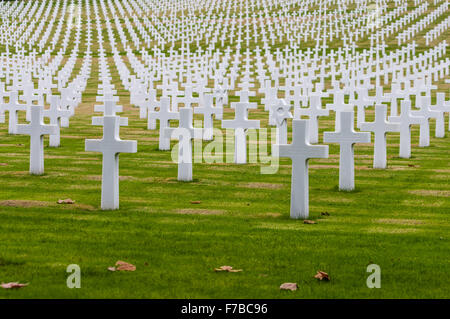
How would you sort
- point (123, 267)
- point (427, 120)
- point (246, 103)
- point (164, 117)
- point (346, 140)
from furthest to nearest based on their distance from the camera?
point (427, 120)
point (164, 117)
point (246, 103)
point (346, 140)
point (123, 267)

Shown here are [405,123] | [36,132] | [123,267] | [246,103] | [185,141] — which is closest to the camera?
[123,267]

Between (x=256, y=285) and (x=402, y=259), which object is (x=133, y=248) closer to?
(x=256, y=285)

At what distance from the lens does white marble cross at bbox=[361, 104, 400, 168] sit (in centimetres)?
1565

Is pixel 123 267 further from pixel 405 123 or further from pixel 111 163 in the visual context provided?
pixel 405 123

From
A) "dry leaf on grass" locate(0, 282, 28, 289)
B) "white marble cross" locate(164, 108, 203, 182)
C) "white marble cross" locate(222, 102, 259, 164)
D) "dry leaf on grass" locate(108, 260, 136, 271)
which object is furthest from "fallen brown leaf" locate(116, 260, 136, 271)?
"white marble cross" locate(222, 102, 259, 164)

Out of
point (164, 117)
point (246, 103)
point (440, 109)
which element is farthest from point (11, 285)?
point (440, 109)

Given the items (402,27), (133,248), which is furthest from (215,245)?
(402,27)

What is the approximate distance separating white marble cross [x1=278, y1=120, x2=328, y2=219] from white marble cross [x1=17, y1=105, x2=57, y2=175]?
477 cm

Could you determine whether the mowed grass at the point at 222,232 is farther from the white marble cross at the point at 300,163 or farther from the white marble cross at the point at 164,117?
the white marble cross at the point at 164,117

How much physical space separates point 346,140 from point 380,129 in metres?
3.00

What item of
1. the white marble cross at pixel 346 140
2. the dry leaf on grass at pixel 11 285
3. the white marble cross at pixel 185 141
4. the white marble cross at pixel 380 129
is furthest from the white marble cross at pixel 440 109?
the dry leaf on grass at pixel 11 285

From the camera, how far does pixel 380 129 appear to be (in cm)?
1582
